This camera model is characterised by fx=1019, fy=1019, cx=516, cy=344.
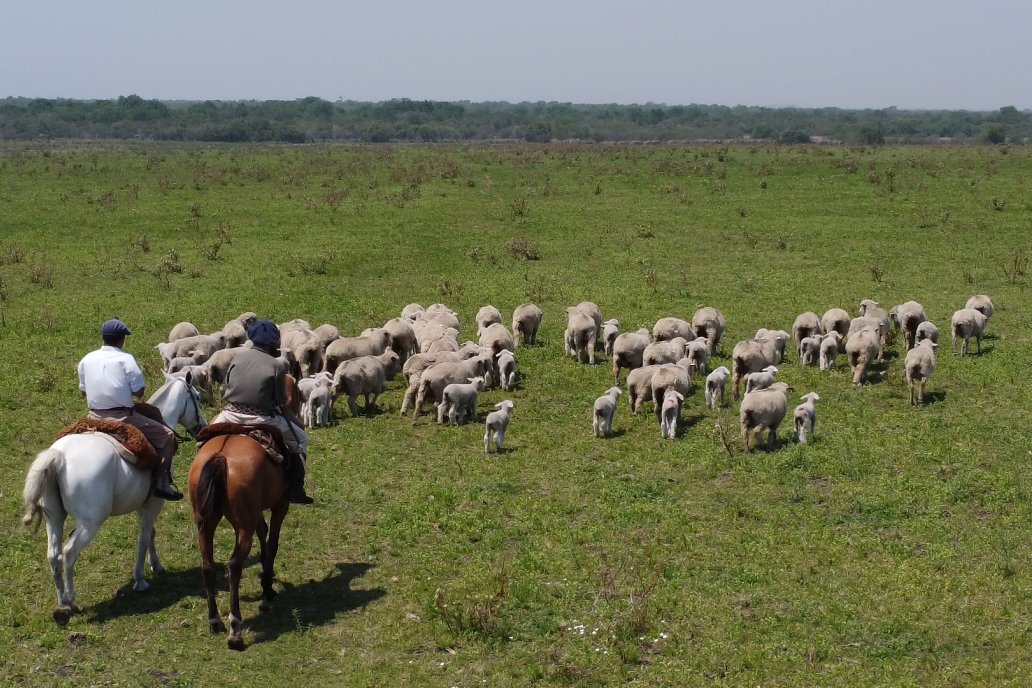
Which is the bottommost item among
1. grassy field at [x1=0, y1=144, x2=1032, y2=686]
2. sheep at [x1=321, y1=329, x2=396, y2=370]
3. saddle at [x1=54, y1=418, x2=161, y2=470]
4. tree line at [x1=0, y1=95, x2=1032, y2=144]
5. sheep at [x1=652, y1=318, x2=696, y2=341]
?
grassy field at [x1=0, y1=144, x2=1032, y2=686]

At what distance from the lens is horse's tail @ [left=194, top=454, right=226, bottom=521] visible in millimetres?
9242

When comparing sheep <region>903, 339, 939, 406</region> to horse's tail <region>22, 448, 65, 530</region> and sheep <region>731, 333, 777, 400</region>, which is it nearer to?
sheep <region>731, 333, 777, 400</region>

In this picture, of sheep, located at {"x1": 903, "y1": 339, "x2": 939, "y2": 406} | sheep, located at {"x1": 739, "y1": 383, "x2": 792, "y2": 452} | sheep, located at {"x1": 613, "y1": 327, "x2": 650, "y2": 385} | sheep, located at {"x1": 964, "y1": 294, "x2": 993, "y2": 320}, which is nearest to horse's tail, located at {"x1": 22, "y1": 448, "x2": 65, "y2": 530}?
sheep, located at {"x1": 739, "y1": 383, "x2": 792, "y2": 452}

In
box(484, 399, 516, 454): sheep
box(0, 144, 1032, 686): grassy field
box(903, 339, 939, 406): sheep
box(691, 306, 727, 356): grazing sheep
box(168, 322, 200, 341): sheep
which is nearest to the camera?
box(0, 144, 1032, 686): grassy field

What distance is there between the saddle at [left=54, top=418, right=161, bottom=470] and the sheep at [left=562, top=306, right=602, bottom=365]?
34.2 feet

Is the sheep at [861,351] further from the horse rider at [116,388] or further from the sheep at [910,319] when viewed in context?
the horse rider at [116,388]

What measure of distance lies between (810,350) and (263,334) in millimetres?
11636

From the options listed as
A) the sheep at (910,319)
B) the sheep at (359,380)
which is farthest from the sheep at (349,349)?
the sheep at (910,319)

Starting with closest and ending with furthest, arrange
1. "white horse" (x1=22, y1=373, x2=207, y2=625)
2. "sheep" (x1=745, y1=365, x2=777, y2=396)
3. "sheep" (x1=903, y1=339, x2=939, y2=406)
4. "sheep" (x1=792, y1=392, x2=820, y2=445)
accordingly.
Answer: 1. "white horse" (x1=22, y1=373, x2=207, y2=625)
2. "sheep" (x1=792, y1=392, x2=820, y2=445)
3. "sheep" (x1=745, y1=365, x2=777, y2=396)
4. "sheep" (x1=903, y1=339, x2=939, y2=406)

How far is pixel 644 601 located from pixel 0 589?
21.5ft

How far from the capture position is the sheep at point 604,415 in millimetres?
15297

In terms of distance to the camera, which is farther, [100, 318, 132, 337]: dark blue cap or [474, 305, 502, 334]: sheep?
[474, 305, 502, 334]: sheep

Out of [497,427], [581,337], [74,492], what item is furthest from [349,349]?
[74,492]

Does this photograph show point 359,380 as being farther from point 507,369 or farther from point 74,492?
point 74,492
